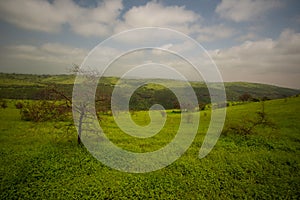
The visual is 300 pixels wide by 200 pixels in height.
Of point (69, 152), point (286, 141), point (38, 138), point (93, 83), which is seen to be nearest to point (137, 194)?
point (69, 152)

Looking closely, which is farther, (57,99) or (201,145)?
(201,145)

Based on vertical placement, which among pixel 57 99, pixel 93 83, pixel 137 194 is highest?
pixel 93 83

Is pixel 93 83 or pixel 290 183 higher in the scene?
pixel 93 83

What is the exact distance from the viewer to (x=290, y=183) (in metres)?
13.1

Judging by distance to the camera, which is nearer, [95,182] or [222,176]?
[95,182]

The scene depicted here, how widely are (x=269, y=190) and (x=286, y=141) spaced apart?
11.4 meters

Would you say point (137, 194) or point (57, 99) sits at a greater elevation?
point (57, 99)

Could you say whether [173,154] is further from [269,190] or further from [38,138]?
[38,138]

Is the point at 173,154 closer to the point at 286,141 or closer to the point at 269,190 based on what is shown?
the point at 269,190

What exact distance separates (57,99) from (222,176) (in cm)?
1456

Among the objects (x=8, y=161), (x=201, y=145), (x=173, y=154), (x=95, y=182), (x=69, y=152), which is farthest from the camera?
(x=201, y=145)

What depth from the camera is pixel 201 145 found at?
20297 mm

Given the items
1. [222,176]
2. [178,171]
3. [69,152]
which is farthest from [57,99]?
[222,176]

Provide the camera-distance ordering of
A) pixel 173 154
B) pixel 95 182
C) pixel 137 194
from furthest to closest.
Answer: pixel 173 154, pixel 95 182, pixel 137 194
